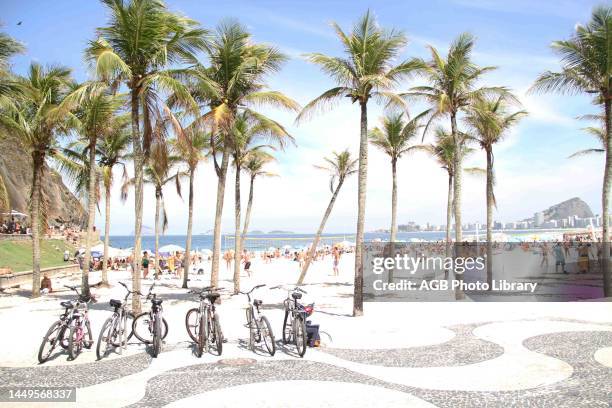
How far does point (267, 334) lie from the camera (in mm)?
9156

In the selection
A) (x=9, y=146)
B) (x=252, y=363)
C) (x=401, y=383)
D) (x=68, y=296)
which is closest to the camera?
(x=401, y=383)

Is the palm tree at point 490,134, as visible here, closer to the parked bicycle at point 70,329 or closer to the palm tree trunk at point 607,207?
the palm tree trunk at point 607,207

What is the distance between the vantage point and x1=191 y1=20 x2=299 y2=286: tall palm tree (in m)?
15.8

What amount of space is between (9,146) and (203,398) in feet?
63.5

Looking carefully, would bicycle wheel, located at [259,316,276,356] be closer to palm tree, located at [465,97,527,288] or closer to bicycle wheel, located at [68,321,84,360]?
bicycle wheel, located at [68,321,84,360]

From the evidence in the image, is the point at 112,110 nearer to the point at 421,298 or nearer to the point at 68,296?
the point at 68,296

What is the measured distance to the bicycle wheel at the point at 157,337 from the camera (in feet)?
28.6

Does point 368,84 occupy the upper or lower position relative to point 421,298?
upper

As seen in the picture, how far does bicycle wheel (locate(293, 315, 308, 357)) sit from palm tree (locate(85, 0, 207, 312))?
6.08 metres

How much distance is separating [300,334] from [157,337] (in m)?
2.72

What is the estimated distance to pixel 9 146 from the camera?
2078 centimetres

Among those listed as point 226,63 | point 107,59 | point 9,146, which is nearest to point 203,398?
point 107,59

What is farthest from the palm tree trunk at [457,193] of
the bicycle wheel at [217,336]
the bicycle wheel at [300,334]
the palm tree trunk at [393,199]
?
the bicycle wheel at [217,336]

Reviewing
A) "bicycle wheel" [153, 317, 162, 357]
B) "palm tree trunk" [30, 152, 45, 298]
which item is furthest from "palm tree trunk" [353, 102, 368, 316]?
"palm tree trunk" [30, 152, 45, 298]
